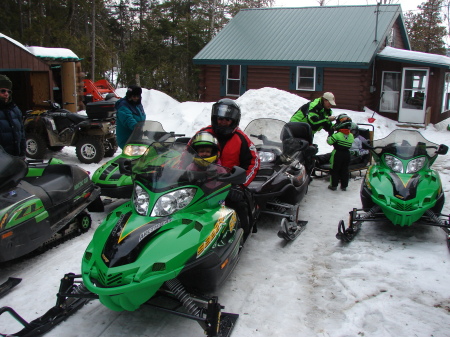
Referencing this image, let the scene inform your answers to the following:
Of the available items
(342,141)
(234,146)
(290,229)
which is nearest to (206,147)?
(234,146)

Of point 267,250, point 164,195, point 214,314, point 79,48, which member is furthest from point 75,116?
point 79,48

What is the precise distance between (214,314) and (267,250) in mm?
1991

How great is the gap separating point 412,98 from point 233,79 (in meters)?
7.67

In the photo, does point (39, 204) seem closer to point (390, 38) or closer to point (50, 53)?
point (50, 53)

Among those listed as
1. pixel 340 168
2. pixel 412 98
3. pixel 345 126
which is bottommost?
pixel 340 168

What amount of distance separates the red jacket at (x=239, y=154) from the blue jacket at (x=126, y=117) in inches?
98.3

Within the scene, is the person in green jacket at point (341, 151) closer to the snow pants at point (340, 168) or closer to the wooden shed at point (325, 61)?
the snow pants at point (340, 168)

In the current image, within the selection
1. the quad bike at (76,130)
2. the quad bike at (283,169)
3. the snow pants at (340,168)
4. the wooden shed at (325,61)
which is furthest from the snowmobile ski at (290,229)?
the wooden shed at (325,61)

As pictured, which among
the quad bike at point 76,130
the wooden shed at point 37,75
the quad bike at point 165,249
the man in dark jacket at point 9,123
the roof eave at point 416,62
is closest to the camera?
the quad bike at point 165,249

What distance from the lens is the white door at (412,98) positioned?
16.2 m

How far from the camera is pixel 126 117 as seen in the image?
675cm

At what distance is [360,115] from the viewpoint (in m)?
15.5

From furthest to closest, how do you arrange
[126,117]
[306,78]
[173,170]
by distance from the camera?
[306,78], [126,117], [173,170]

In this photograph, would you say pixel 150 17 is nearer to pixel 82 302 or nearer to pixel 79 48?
pixel 79 48
